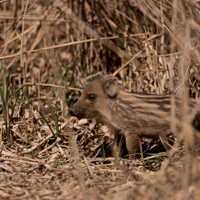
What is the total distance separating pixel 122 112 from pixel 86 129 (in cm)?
71

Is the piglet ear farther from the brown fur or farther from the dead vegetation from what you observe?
the dead vegetation

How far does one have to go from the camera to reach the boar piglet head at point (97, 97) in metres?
4.70

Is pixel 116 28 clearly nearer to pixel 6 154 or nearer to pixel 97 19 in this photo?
pixel 97 19

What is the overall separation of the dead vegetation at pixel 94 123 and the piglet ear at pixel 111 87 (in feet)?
1.98

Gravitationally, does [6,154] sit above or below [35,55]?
below

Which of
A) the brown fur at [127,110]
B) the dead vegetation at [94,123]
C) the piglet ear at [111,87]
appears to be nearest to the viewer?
the dead vegetation at [94,123]

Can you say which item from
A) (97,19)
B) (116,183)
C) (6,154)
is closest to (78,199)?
(116,183)

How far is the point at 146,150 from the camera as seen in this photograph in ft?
15.3

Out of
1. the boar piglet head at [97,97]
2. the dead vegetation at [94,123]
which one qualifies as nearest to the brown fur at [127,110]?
the boar piglet head at [97,97]

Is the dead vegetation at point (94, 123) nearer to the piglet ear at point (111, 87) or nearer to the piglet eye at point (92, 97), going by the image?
the piglet eye at point (92, 97)

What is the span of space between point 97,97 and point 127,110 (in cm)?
49

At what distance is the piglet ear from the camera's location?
15.4 feet

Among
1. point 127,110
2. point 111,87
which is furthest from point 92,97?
point 127,110

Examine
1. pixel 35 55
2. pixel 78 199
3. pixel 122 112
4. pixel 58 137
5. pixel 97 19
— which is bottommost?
pixel 78 199
